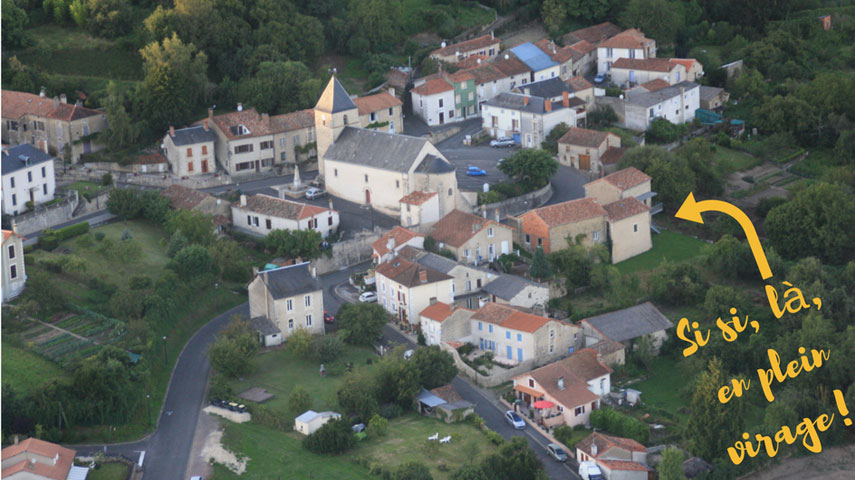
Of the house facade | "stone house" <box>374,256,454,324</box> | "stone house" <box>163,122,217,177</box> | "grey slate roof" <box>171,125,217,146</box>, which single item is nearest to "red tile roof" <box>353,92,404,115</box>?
"grey slate roof" <box>171,125,217,146</box>

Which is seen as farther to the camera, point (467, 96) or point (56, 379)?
point (467, 96)

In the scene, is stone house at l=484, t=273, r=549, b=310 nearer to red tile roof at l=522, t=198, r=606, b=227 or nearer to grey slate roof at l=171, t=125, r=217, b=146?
red tile roof at l=522, t=198, r=606, b=227

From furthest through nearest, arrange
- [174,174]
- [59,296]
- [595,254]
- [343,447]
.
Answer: [174,174] < [595,254] < [59,296] < [343,447]

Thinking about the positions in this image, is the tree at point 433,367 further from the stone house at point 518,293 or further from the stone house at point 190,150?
the stone house at point 190,150

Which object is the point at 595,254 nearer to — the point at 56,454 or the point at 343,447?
the point at 343,447

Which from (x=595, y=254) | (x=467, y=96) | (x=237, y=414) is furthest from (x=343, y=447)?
(x=467, y=96)

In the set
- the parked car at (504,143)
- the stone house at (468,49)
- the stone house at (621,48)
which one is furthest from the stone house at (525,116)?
the stone house at (621,48)

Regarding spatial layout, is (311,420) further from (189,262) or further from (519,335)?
(189,262)

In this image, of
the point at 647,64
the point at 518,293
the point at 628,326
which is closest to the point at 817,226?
the point at 628,326
